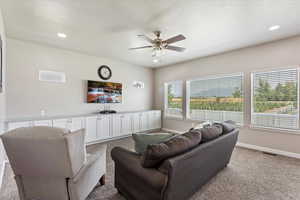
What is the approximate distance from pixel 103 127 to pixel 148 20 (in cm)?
308

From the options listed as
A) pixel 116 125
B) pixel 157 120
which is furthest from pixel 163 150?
pixel 157 120

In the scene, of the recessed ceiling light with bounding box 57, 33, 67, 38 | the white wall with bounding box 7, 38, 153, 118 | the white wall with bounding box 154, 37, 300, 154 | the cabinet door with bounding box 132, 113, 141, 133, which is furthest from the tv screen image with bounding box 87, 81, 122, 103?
the white wall with bounding box 154, 37, 300, 154

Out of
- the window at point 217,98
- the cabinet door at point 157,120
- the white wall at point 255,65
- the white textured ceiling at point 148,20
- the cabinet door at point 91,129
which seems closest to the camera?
the white textured ceiling at point 148,20

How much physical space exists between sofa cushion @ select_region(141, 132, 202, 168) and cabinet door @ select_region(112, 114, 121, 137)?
310cm

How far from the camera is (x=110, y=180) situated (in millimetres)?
2203

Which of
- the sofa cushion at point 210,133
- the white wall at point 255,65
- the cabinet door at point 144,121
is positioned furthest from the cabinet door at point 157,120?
the sofa cushion at point 210,133

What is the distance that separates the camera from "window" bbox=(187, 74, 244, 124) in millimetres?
4020

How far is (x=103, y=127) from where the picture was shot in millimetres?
4105

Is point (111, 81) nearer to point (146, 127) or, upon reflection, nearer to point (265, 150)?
point (146, 127)

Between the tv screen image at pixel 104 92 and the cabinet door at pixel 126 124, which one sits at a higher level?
the tv screen image at pixel 104 92

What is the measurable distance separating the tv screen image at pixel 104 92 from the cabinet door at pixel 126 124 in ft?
2.29

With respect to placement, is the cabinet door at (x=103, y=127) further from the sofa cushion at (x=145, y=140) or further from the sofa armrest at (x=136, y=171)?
the sofa cushion at (x=145, y=140)

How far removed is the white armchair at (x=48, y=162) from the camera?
1.22m

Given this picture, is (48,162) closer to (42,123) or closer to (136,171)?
(136,171)
